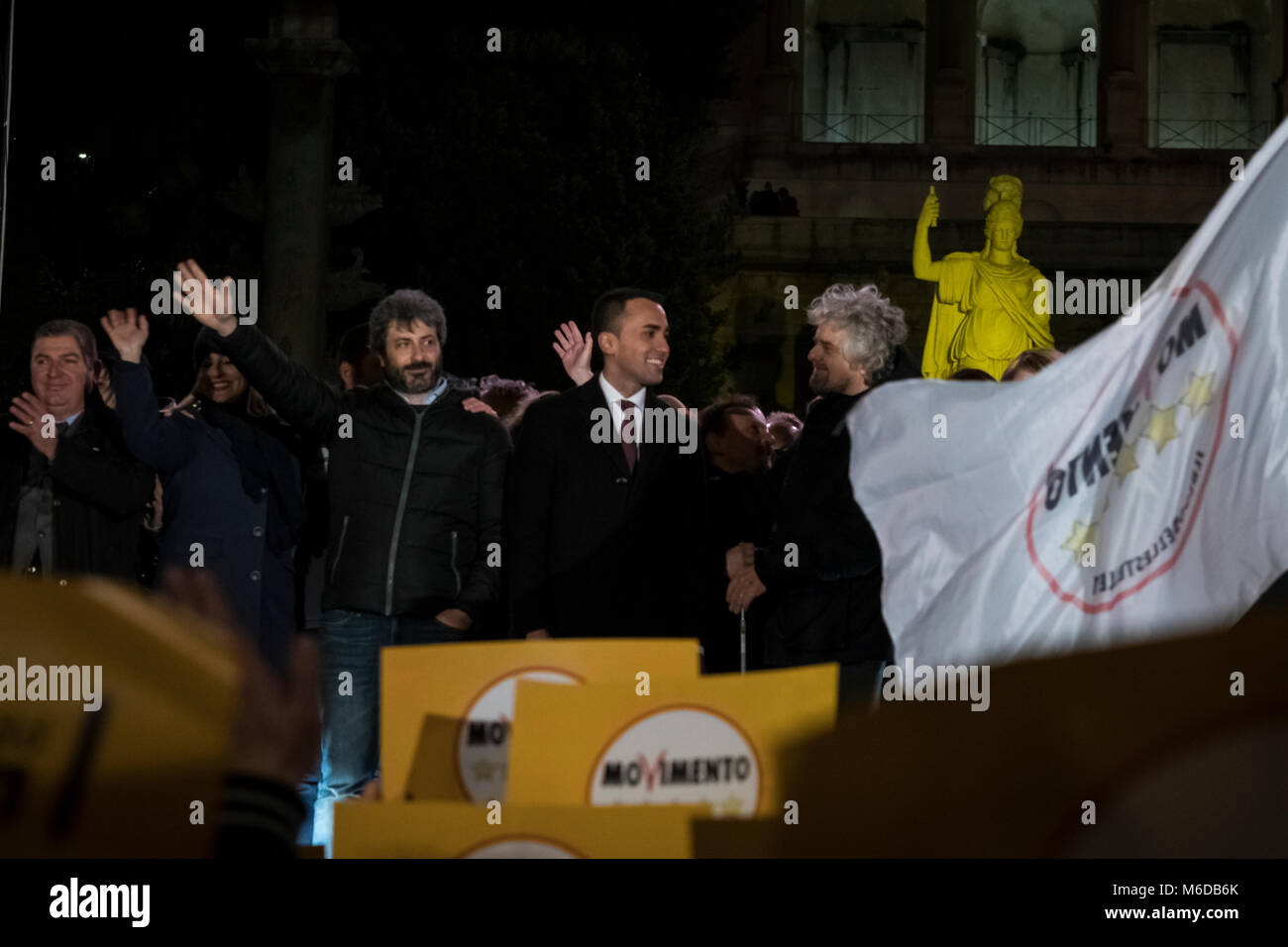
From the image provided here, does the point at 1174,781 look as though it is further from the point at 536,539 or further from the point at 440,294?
the point at 440,294

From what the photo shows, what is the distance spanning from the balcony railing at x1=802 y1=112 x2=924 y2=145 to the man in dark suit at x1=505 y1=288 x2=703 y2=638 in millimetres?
29517

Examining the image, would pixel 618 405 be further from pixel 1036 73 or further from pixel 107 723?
pixel 1036 73

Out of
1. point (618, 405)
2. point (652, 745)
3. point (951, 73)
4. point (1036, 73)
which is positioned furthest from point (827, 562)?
point (1036, 73)

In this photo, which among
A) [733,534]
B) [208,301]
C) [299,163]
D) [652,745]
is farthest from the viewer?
[299,163]

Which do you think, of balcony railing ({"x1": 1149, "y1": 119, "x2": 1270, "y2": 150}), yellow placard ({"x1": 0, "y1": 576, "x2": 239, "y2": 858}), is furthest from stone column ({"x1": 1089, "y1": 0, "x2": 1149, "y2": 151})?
yellow placard ({"x1": 0, "y1": 576, "x2": 239, "y2": 858})

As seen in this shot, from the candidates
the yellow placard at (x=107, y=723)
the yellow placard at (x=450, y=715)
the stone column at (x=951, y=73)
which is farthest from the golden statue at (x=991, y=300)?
the stone column at (x=951, y=73)

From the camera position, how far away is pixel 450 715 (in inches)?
122

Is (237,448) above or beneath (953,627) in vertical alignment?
above

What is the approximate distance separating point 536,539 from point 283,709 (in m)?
3.28

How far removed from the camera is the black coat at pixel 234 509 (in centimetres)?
586

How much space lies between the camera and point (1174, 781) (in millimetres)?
2344

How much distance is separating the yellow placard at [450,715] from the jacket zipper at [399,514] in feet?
7.90

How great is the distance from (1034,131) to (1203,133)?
9.54 feet
